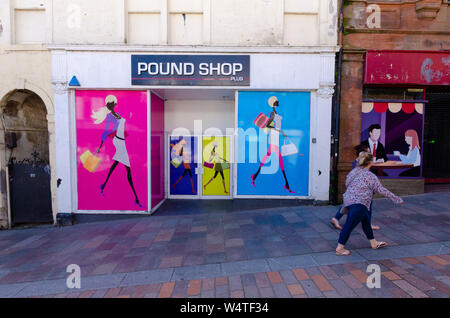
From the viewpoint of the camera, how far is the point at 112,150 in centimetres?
632

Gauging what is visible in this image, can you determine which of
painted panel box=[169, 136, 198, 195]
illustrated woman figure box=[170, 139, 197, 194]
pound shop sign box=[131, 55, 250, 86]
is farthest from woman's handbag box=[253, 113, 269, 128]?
illustrated woman figure box=[170, 139, 197, 194]

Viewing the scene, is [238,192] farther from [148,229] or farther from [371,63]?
[371,63]

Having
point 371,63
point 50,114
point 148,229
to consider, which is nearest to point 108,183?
point 148,229

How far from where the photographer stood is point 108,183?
6.35 meters

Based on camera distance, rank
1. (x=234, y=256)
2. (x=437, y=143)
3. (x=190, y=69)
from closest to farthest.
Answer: (x=234, y=256)
(x=190, y=69)
(x=437, y=143)

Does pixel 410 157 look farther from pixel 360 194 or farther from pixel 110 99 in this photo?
pixel 110 99

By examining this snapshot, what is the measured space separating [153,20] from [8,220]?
22.4 feet

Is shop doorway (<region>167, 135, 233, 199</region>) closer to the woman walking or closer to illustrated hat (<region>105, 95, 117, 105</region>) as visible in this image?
illustrated hat (<region>105, 95, 117, 105</region>)

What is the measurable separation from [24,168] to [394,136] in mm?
10612

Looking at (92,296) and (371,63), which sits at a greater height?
(371,63)

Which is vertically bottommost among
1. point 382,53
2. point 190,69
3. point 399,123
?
point 399,123

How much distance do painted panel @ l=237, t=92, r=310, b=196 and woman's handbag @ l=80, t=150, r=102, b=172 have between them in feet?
12.6

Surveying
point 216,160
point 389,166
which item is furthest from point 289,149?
point 389,166

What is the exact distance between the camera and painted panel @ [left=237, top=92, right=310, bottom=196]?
6305mm
